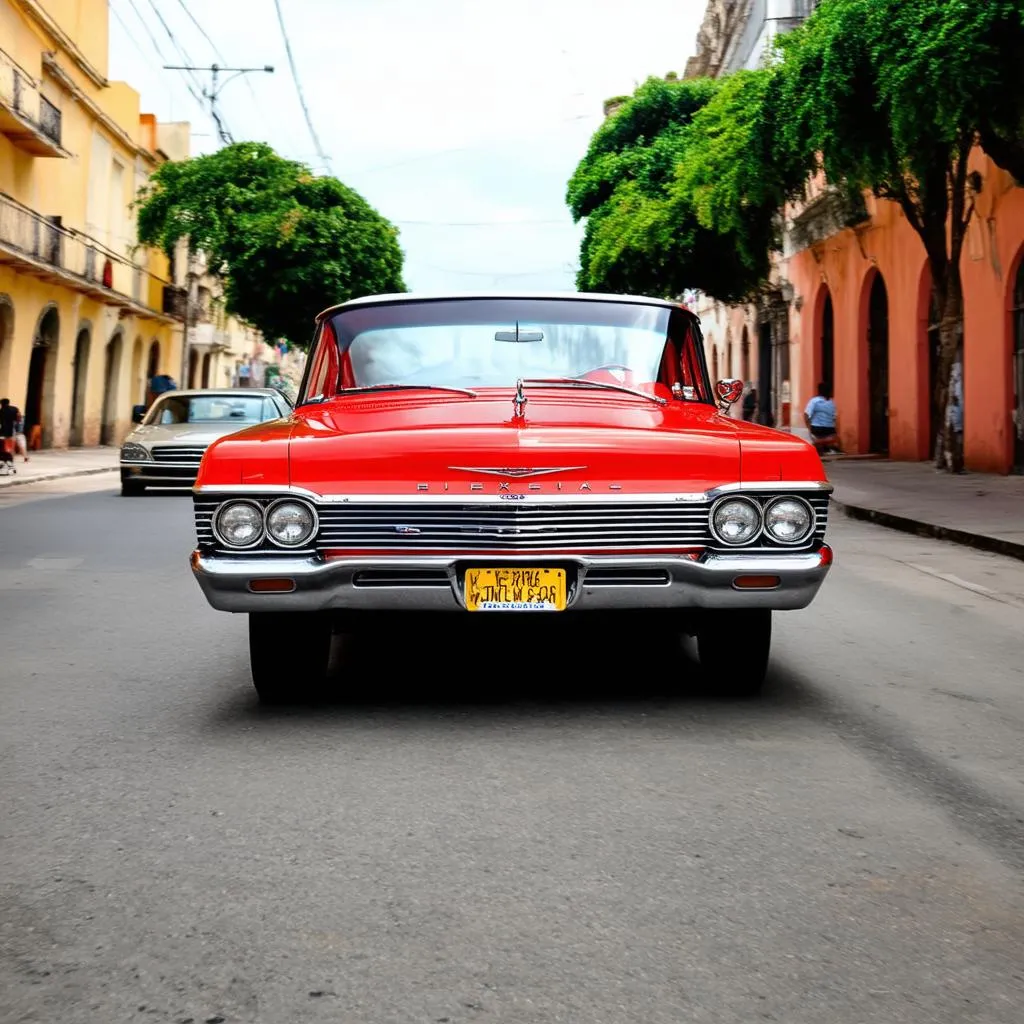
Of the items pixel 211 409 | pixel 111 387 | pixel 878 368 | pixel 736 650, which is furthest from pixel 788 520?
pixel 111 387

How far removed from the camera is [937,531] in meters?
14.1

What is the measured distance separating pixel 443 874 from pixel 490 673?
268 centimetres

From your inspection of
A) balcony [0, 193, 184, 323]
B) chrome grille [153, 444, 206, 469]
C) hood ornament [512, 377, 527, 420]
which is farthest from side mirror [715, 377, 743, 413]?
balcony [0, 193, 184, 323]

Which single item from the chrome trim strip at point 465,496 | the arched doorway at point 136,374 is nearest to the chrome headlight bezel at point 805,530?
the chrome trim strip at point 465,496

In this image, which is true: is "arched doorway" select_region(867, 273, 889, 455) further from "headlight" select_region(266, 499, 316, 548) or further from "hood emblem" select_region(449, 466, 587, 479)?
"headlight" select_region(266, 499, 316, 548)

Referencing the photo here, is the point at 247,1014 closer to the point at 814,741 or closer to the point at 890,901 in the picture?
the point at 890,901

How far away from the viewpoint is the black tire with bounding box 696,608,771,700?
5.60 m

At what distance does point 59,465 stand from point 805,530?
24634 millimetres

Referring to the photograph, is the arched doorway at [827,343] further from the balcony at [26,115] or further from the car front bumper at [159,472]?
the car front bumper at [159,472]

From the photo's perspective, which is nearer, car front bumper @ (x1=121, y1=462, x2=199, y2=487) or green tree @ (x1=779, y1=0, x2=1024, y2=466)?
green tree @ (x1=779, y1=0, x2=1024, y2=466)

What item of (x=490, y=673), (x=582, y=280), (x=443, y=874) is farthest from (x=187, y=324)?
(x=443, y=874)

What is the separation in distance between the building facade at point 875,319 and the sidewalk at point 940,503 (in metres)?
1.32

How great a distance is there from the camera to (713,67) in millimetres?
48156

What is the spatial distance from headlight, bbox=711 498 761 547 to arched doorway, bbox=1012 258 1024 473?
17.6 metres
